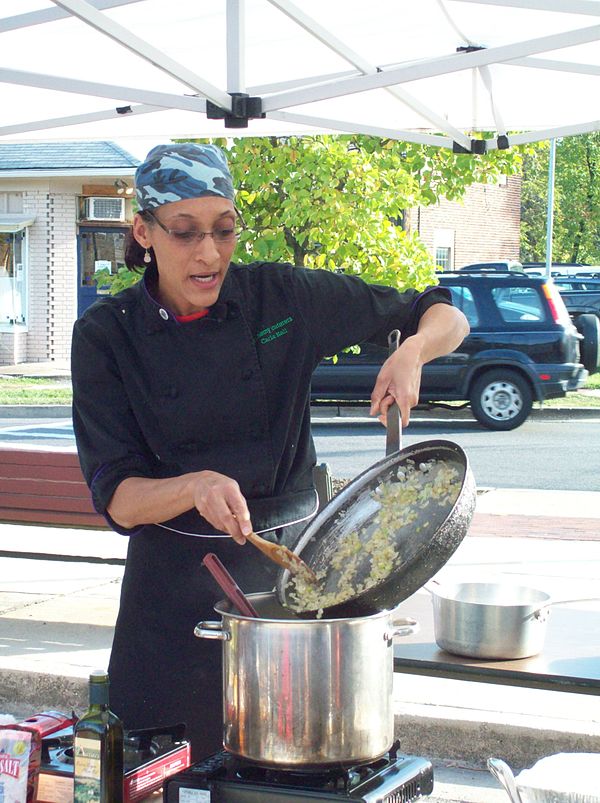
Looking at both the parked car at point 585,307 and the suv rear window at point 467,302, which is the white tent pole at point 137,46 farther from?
the parked car at point 585,307

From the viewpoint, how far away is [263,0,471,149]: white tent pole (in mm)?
4672

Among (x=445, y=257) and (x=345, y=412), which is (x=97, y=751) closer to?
(x=345, y=412)

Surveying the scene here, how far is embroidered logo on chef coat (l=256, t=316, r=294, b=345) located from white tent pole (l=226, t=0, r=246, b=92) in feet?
8.38

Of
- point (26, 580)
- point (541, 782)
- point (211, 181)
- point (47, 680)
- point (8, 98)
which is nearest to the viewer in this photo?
point (541, 782)

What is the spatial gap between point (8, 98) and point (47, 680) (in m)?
2.85

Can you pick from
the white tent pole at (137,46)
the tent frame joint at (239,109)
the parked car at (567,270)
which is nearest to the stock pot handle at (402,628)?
the white tent pole at (137,46)

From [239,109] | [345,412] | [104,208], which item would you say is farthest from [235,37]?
[104,208]

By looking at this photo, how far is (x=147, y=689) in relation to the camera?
243 centimetres

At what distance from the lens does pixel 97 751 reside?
2018 millimetres

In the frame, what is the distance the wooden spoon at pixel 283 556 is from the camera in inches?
79.7

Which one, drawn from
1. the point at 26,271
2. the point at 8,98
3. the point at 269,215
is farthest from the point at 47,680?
the point at 26,271

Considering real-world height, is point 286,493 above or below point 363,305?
below

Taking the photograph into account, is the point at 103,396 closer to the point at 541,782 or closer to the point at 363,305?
the point at 363,305

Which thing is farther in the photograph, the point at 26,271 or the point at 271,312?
the point at 26,271
